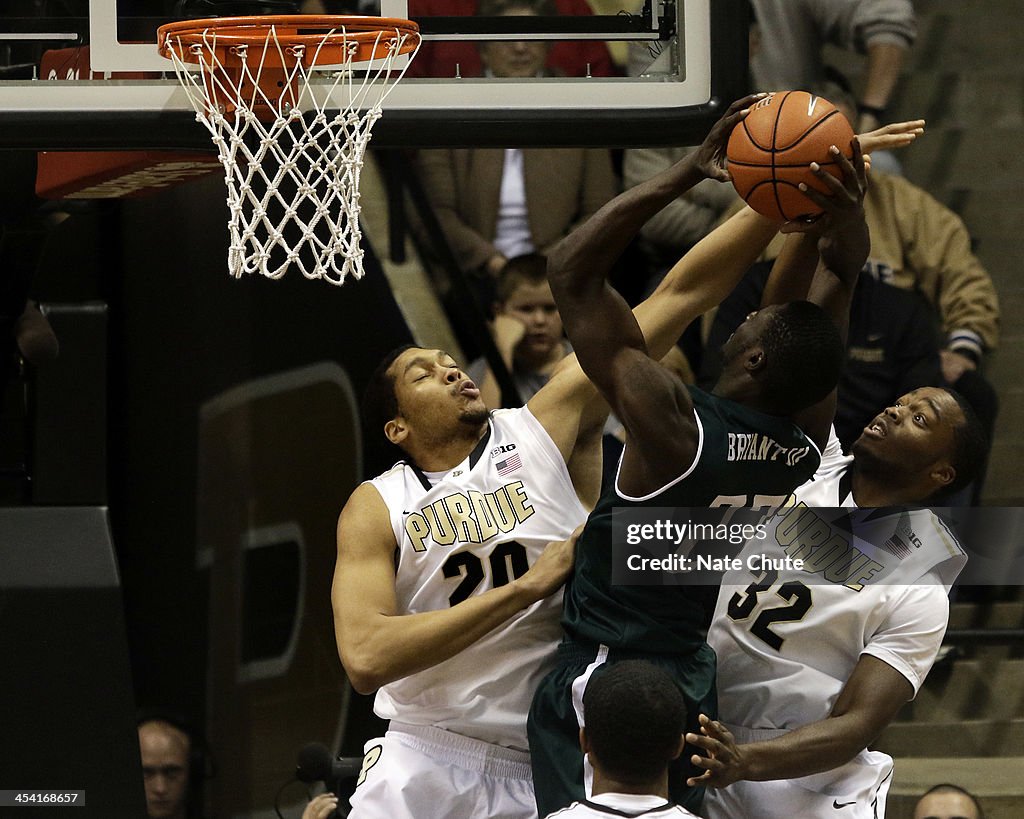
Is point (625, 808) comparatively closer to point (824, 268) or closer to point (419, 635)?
point (419, 635)

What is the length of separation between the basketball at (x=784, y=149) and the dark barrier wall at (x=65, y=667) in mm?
2580

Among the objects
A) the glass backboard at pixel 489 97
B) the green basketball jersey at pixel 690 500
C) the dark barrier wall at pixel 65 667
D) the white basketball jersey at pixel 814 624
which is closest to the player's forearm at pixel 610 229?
the green basketball jersey at pixel 690 500

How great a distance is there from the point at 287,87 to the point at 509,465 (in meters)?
1.01

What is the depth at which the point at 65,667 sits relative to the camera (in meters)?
4.94

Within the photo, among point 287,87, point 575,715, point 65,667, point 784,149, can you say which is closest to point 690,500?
point 575,715

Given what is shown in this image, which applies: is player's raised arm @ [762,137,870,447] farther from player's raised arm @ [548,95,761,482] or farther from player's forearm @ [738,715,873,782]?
player's forearm @ [738,715,873,782]

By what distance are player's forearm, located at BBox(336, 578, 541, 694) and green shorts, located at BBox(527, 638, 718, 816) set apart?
179mm

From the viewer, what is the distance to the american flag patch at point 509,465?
383cm

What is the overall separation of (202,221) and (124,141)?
240 centimetres

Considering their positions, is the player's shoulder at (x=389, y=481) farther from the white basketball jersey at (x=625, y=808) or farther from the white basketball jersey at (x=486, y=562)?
the white basketball jersey at (x=625, y=808)

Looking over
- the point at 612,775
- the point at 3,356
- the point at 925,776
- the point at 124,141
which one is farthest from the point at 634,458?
the point at 3,356

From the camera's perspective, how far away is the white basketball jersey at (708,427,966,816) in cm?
374

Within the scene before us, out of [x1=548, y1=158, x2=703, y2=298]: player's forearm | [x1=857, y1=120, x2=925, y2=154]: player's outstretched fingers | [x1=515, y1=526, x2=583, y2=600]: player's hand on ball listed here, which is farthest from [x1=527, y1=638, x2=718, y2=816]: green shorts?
[x1=857, y1=120, x2=925, y2=154]: player's outstretched fingers

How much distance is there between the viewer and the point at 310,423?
19.9 ft
